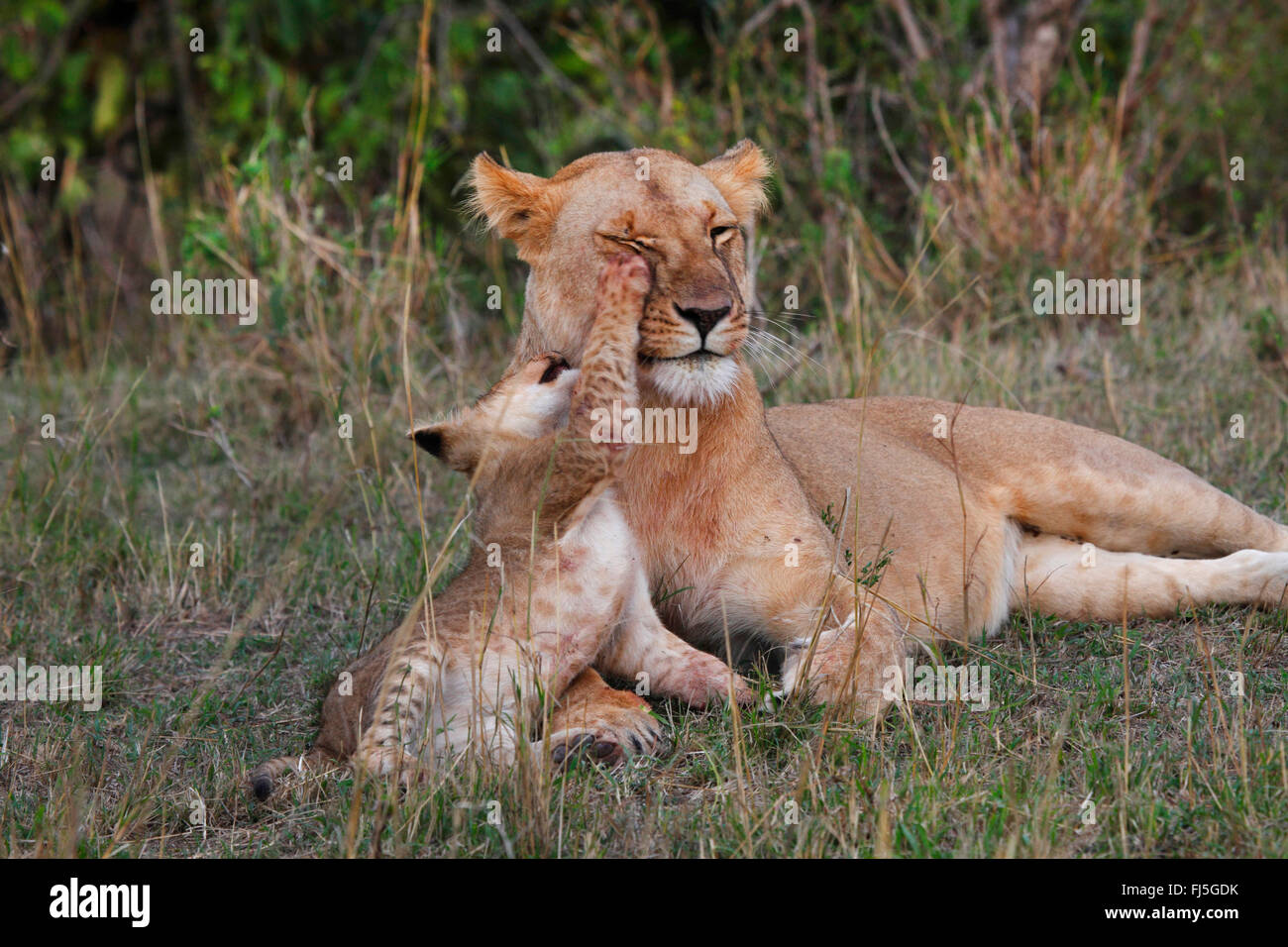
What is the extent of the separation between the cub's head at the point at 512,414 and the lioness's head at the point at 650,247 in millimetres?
82

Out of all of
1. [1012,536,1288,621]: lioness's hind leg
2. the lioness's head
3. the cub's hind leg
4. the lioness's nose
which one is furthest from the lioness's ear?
the cub's hind leg

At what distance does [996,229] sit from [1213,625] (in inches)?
126

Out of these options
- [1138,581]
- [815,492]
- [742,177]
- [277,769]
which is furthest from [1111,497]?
[277,769]

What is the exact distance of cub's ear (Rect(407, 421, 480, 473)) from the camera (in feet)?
11.8

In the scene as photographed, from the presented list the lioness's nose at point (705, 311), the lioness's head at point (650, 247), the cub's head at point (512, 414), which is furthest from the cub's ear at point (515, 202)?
the lioness's nose at point (705, 311)

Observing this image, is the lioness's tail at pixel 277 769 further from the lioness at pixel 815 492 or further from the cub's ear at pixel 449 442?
the cub's ear at pixel 449 442

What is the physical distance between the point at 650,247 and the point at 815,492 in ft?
3.26

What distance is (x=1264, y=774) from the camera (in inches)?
107

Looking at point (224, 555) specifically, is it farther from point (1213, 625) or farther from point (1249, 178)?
point (1249, 178)

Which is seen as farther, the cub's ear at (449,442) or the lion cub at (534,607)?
the cub's ear at (449,442)

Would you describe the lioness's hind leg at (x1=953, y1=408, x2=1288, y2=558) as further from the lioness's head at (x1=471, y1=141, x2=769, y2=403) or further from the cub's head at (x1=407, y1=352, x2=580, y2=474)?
the cub's head at (x1=407, y1=352, x2=580, y2=474)

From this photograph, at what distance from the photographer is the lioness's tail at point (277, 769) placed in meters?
2.97

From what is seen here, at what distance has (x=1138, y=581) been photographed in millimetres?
3977

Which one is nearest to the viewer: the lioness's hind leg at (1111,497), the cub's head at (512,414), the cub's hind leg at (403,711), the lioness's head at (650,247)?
the cub's hind leg at (403,711)
